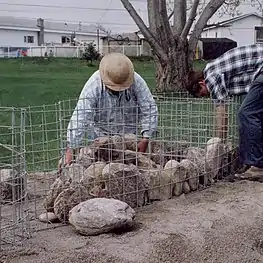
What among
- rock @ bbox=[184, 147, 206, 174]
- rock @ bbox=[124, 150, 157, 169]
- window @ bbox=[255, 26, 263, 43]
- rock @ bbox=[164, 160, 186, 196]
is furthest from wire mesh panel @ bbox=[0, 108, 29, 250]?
window @ bbox=[255, 26, 263, 43]

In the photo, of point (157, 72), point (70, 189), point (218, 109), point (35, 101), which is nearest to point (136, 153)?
point (70, 189)

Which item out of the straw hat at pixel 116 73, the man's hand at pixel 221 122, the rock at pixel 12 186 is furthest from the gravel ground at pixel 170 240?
the man's hand at pixel 221 122

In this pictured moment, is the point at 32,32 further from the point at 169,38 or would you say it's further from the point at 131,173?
the point at 131,173

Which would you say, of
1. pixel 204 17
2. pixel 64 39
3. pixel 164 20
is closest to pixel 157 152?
pixel 164 20

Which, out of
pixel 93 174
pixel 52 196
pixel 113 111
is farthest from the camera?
pixel 113 111

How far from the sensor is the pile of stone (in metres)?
4.38

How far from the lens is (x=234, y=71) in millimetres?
5887

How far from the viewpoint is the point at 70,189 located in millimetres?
4285

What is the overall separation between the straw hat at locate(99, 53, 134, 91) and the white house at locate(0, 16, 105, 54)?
53.7 meters

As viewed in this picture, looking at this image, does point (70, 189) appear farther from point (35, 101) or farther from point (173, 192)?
point (35, 101)

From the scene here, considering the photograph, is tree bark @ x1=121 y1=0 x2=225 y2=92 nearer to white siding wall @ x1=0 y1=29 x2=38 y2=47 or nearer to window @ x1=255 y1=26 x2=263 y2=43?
window @ x1=255 y1=26 x2=263 y2=43

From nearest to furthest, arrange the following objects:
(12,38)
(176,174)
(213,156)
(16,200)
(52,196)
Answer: (16,200), (52,196), (176,174), (213,156), (12,38)

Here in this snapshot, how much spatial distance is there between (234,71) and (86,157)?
5.81 ft

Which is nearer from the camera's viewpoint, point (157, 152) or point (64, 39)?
point (157, 152)
